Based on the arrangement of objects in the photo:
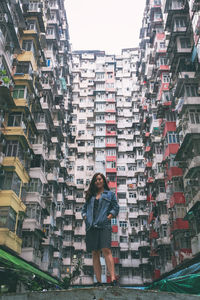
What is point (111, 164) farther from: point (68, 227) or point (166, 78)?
point (166, 78)

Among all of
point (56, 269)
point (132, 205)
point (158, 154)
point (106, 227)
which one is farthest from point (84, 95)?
point (106, 227)

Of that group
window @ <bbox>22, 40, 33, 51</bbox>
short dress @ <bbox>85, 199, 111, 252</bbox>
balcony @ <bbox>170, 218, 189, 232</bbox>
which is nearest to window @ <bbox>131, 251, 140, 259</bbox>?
balcony @ <bbox>170, 218, 189, 232</bbox>

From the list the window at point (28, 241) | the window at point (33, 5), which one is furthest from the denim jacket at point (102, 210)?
the window at point (33, 5)

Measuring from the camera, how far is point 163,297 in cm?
441

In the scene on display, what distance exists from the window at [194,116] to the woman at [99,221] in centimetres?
1842

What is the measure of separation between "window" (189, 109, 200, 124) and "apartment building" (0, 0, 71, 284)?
12.3 meters

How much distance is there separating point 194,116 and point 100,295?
826 inches

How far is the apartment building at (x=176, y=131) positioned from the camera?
23.5 meters

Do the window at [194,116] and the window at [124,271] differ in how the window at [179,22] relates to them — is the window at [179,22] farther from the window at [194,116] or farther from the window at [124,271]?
the window at [124,271]

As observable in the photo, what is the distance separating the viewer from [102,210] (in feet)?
20.2

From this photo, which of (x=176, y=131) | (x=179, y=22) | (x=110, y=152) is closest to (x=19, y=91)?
(x=176, y=131)

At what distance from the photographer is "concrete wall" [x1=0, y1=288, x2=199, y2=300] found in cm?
441

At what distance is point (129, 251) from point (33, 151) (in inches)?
976

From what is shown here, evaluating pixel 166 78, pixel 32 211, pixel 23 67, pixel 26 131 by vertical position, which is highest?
pixel 166 78
